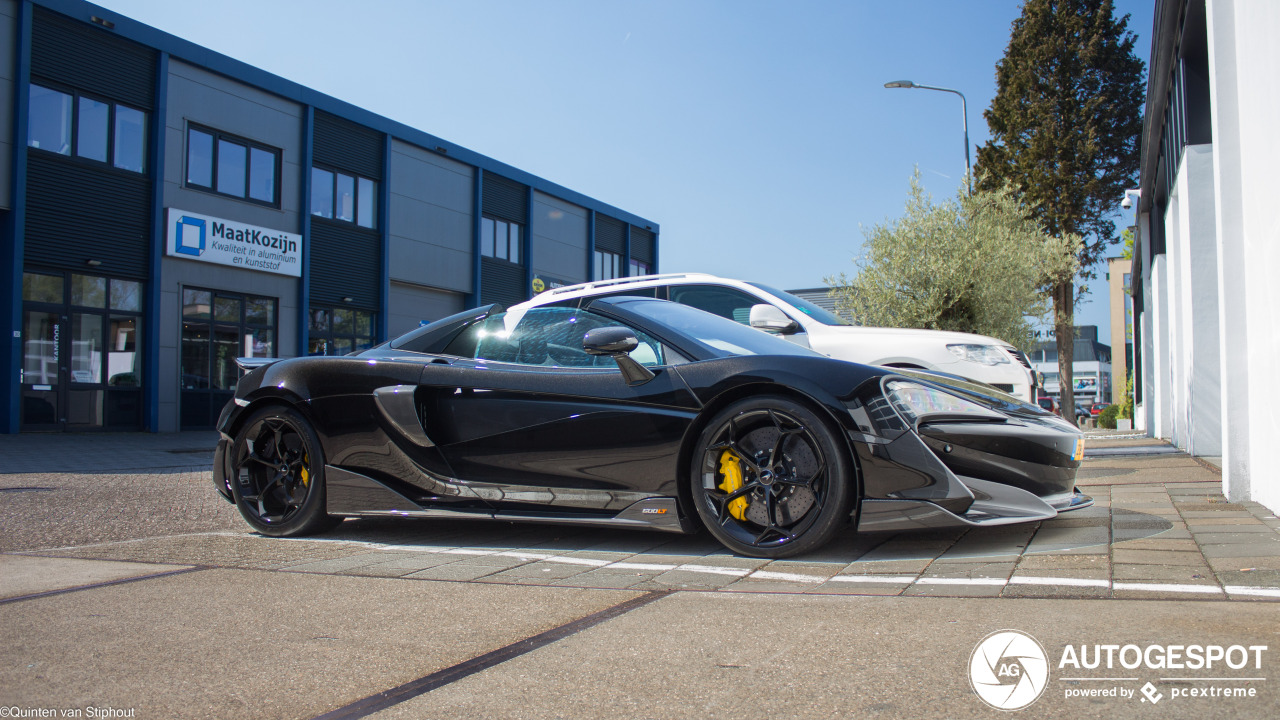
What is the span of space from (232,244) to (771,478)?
1781 cm

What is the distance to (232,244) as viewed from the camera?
18.5 meters

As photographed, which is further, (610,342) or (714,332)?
(714,332)

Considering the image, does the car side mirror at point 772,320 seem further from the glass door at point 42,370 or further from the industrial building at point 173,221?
the glass door at point 42,370

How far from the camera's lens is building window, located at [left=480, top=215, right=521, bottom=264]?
2675cm

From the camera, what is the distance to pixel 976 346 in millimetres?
6566

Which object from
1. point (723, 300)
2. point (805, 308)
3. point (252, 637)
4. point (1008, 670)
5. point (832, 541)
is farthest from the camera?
point (805, 308)

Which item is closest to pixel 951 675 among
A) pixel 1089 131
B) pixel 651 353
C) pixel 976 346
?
pixel 651 353

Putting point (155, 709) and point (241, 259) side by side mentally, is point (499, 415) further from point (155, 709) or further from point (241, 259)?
point (241, 259)

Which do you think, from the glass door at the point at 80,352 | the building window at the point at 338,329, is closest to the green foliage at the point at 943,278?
the building window at the point at 338,329

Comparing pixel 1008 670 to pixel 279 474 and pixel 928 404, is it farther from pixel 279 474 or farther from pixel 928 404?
pixel 279 474

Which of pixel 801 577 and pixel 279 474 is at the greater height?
pixel 279 474

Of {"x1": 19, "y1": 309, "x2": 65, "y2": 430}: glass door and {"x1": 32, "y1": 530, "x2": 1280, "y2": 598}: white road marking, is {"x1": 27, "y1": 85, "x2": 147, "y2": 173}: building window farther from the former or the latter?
{"x1": 32, "y1": 530, "x2": 1280, "y2": 598}: white road marking

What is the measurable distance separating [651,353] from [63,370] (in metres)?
15.7

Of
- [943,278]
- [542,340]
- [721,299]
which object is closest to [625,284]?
[721,299]
